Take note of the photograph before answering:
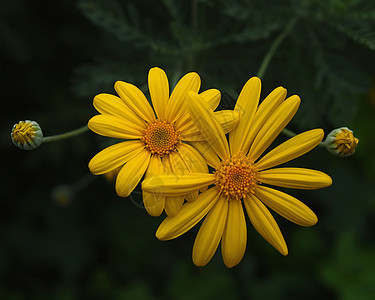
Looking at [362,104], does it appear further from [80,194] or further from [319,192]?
[80,194]

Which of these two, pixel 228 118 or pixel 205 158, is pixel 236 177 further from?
pixel 228 118

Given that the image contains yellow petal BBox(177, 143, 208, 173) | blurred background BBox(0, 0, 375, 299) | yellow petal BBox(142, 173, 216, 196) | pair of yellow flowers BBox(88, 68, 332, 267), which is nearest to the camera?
yellow petal BBox(142, 173, 216, 196)

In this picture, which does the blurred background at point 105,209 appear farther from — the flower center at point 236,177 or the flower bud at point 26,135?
the flower center at point 236,177

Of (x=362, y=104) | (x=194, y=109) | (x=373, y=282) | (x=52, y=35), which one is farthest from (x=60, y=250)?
(x=362, y=104)

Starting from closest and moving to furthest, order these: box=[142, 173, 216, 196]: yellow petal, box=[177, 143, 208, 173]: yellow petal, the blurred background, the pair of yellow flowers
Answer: box=[142, 173, 216, 196]: yellow petal → the pair of yellow flowers → box=[177, 143, 208, 173]: yellow petal → the blurred background

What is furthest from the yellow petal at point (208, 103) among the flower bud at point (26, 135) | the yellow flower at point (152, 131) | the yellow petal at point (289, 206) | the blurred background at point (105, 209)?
the blurred background at point (105, 209)

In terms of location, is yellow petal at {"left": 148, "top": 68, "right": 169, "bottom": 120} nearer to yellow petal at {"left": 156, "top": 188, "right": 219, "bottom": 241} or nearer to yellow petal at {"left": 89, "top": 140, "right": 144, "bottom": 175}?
yellow petal at {"left": 89, "top": 140, "right": 144, "bottom": 175}

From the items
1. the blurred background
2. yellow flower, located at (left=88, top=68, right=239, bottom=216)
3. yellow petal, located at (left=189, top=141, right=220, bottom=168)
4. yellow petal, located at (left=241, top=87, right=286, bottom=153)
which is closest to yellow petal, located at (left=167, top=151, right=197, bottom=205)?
yellow flower, located at (left=88, top=68, right=239, bottom=216)

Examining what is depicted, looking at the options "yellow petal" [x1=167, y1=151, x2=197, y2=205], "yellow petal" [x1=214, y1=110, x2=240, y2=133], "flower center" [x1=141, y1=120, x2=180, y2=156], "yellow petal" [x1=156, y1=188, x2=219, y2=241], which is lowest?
"yellow petal" [x1=156, y1=188, x2=219, y2=241]
